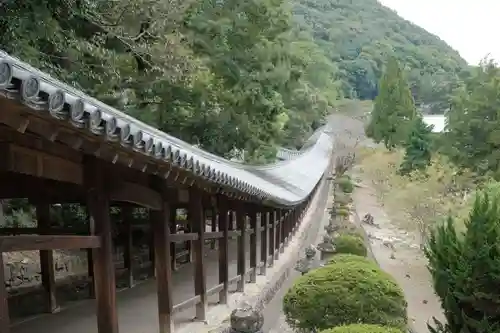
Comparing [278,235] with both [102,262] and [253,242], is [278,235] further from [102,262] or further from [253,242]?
[102,262]

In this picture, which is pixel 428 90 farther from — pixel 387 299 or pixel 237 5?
pixel 387 299

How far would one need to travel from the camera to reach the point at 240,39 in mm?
12906

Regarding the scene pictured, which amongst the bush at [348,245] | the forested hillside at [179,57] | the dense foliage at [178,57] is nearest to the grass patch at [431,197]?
the bush at [348,245]

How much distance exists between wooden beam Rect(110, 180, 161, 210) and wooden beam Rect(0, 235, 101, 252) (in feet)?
1.64

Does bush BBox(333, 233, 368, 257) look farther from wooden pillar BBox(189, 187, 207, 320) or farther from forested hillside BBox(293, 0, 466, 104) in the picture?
forested hillside BBox(293, 0, 466, 104)

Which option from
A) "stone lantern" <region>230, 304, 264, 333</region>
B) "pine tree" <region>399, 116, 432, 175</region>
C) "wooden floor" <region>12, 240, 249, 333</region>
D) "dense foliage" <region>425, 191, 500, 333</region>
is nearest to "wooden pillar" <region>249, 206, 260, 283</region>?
"wooden floor" <region>12, 240, 249, 333</region>

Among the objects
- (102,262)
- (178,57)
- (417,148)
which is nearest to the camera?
(102,262)

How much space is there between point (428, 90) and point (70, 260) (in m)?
68.4

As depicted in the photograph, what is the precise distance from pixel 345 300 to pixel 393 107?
37.7 meters

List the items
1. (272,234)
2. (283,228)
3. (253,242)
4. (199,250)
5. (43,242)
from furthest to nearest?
(283,228)
(272,234)
(253,242)
(199,250)
(43,242)

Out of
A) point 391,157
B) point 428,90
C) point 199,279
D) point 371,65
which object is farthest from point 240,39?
point 371,65

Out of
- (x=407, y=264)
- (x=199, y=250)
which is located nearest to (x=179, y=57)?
(x=199, y=250)

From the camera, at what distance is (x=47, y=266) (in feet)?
23.2

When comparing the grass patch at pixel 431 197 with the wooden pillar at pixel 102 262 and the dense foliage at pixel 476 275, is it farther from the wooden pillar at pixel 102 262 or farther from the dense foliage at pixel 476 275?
the wooden pillar at pixel 102 262
